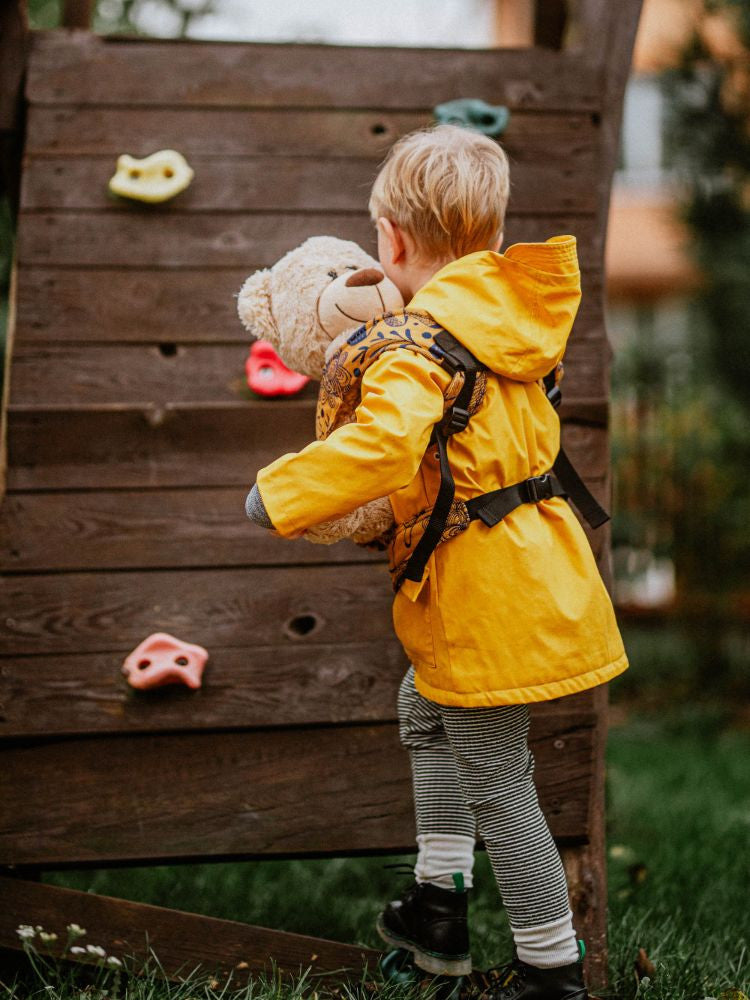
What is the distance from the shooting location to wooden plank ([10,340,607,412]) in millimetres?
2893

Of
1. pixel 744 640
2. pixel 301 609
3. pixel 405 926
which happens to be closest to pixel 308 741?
pixel 301 609

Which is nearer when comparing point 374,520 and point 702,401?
point 374,520

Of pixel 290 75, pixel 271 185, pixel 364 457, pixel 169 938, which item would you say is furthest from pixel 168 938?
pixel 290 75

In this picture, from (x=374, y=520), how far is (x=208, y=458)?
868 mm

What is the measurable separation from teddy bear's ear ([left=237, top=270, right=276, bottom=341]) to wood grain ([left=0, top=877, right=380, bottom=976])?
50.8 inches

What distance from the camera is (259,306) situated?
7.13ft

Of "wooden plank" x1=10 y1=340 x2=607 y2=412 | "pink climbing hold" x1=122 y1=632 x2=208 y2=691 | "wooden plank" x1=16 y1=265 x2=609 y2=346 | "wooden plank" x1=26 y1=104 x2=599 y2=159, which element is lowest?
"pink climbing hold" x1=122 y1=632 x2=208 y2=691

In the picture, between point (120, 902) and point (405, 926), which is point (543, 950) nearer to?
point (405, 926)

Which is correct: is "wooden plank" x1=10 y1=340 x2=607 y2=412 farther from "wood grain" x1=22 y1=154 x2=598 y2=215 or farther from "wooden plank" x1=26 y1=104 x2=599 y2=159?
"wooden plank" x1=26 y1=104 x2=599 y2=159

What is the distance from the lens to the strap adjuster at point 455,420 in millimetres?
1927

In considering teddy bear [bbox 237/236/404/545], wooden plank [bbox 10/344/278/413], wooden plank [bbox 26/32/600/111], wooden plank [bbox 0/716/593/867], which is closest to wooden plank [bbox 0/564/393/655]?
wooden plank [bbox 0/716/593/867]

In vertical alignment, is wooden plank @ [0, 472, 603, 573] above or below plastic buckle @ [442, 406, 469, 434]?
below

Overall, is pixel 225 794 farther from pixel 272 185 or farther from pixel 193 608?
pixel 272 185

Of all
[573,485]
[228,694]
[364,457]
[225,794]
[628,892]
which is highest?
[364,457]
